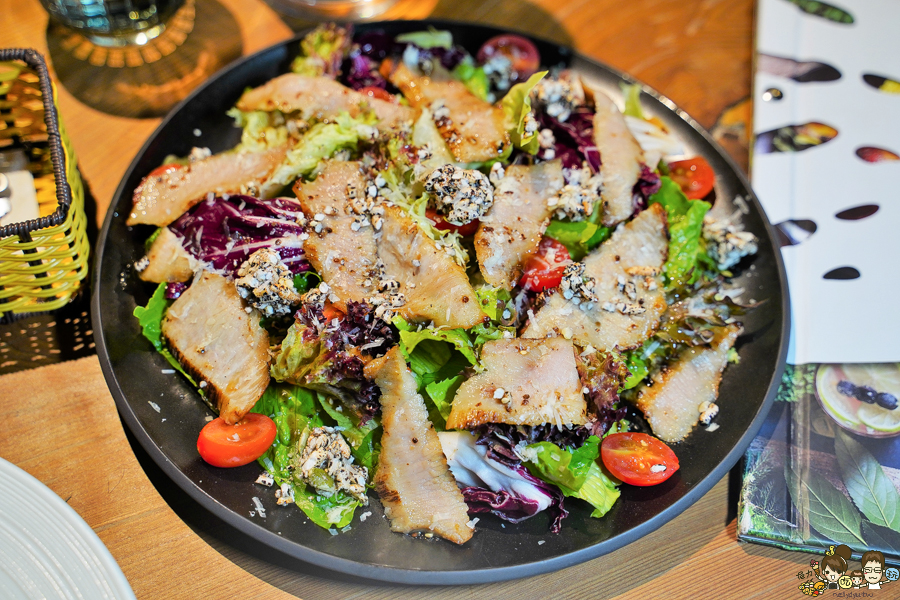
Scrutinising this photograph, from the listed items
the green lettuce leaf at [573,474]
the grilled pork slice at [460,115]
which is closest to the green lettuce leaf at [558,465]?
the green lettuce leaf at [573,474]

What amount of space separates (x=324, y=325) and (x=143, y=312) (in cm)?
75

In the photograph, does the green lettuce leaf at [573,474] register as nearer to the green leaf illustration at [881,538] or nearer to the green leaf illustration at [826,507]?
the green leaf illustration at [826,507]

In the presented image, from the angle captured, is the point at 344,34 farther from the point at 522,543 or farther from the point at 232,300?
the point at 522,543

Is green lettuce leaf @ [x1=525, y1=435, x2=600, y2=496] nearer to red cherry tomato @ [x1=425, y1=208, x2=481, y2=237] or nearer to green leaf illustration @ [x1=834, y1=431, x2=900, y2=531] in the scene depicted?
red cherry tomato @ [x1=425, y1=208, x2=481, y2=237]

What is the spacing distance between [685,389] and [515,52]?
1.99 metres

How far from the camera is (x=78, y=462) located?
246 centimetres

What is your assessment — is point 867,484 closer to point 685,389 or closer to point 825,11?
point 685,389

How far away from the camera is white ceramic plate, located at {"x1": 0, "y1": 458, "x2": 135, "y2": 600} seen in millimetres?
1969

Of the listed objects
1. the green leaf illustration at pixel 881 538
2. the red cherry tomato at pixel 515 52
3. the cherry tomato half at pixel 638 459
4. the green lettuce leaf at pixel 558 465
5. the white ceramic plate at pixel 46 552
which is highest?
the red cherry tomato at pixel 515 52

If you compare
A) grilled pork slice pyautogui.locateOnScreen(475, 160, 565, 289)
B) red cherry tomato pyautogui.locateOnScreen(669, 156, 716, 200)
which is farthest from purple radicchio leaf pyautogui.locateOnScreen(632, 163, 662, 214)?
grilled pork slice pyautogui.locateOnScreen(475, 160, 565, 289)

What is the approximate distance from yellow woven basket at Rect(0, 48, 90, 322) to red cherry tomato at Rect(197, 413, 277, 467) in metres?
0.89

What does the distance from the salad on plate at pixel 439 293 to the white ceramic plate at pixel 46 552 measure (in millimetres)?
453

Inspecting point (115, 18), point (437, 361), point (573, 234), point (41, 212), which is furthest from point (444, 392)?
point (115, 18)

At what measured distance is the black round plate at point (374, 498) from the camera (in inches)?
84.2
